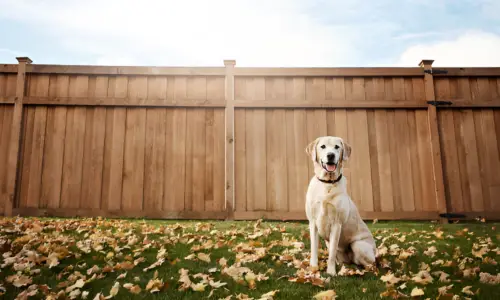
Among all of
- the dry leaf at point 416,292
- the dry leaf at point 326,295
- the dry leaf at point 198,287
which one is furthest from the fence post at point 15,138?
the dry leaf at point 416,292

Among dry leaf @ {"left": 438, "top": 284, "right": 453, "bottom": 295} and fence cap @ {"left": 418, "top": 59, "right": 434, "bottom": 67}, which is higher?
fence cap @ {"left": 418, "top": 59, "right": 434, "bottom": 67}

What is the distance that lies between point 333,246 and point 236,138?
11.6 ft

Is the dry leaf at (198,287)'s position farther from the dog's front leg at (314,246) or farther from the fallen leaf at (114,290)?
the dog's front leg at (314,246)

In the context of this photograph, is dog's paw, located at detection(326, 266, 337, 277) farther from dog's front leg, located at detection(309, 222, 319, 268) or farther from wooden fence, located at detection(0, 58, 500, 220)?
wooden fence, located at detection(0, 58, 500, 220)

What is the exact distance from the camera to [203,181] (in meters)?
6.15

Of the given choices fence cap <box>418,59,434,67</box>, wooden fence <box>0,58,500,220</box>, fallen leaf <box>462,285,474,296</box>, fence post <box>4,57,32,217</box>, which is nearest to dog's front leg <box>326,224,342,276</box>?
fallen leaf <box>462,285,474,296</box>

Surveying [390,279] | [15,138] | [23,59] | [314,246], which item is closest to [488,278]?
[390,279]

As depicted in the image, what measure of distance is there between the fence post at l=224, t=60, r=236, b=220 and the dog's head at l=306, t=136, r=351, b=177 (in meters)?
3.00

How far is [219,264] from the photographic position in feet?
10.9

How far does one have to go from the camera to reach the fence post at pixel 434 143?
607 cm

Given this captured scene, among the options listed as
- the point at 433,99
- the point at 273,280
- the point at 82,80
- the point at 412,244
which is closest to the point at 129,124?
the point at 82,80

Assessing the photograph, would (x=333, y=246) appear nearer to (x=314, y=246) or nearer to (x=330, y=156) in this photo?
(x=314, y=246)

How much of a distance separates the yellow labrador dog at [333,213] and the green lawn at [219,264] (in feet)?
Result: 0.54

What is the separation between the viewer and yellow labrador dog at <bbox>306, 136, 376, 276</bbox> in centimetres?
305
